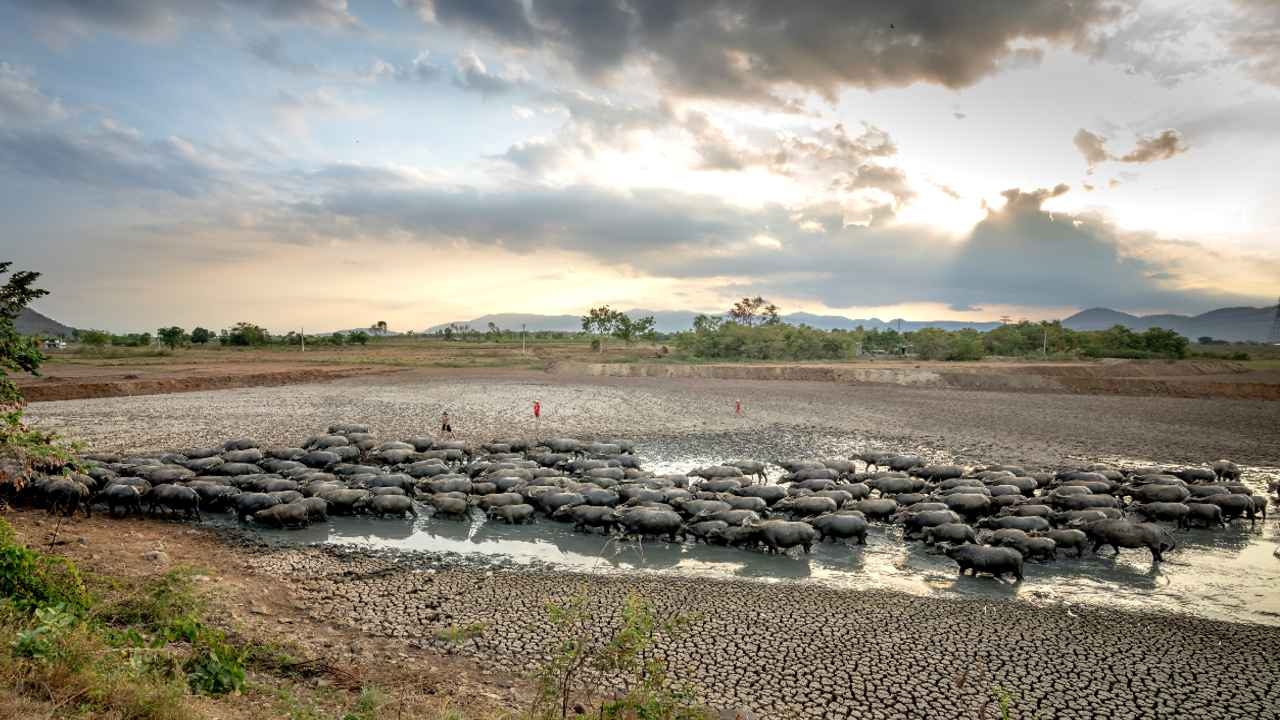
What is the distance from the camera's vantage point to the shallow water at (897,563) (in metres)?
11.9

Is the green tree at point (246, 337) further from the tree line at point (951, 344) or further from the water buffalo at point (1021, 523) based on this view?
the water buffalo at point (1021, 523)

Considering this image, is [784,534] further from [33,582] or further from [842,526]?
[33,582]

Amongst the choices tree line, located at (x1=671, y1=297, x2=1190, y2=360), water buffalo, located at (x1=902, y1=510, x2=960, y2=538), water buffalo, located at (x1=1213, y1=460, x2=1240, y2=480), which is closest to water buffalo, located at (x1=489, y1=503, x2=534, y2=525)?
water buffalo, located at (x1=902, y1=510, x2=960, y2=538)

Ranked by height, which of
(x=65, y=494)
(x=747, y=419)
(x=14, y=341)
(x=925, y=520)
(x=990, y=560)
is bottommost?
(x=990, y=560)

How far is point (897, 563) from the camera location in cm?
1358

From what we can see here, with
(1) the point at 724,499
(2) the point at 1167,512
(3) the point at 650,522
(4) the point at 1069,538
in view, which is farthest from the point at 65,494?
(2) the point at 1167,512

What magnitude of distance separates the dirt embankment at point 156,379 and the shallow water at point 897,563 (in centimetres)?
3317

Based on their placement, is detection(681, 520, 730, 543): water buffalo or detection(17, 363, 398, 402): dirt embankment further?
detection(17, 363, 398, 402): dirt embankment

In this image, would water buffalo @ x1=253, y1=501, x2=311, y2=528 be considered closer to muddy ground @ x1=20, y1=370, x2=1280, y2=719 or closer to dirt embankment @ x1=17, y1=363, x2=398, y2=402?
muddy ground @ x1=20, y1=370, x2=1280, y2=719

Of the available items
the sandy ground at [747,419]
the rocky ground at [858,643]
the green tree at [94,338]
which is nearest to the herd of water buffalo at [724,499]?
the rocky ground at [858,643]

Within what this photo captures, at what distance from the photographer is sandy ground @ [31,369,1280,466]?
87.0ft

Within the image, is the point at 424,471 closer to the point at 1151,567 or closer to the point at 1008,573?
the point at 1008,573

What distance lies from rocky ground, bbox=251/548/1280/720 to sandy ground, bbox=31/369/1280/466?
14445 millimetres

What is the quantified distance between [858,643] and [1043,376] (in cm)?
5292
